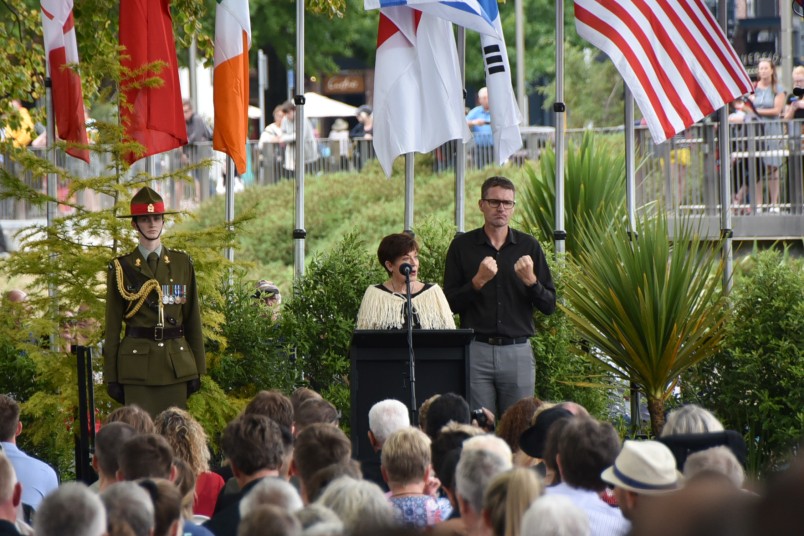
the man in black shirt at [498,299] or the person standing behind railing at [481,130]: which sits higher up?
the person standing behind railing at [481,130]

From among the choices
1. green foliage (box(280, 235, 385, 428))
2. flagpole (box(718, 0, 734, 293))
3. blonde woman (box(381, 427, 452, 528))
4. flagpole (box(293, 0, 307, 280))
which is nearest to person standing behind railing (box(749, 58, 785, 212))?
flagpole (box(718, 0, 734, 293))

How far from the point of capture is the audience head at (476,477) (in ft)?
15.2

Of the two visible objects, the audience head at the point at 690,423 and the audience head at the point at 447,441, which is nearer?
the audience head at the point at 690,423

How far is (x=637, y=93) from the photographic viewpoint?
10.6 metres

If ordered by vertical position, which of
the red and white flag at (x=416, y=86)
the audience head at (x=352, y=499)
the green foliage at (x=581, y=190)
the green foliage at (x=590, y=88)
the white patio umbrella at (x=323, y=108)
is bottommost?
the audience head at (x=352, y=499)

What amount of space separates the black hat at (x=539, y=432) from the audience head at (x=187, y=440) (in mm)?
1494

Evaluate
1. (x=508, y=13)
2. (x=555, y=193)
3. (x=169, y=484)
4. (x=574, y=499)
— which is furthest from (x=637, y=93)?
(x=508, y=13)

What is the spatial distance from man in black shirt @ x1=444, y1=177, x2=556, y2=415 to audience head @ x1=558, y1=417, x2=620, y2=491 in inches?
148

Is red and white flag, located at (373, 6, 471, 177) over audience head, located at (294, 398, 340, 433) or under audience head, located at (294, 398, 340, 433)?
over

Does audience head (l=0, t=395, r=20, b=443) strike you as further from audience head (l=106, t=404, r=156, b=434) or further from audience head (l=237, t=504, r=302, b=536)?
audience head (l=237, t=504, r=302, b=536)

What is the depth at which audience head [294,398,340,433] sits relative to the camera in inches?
268

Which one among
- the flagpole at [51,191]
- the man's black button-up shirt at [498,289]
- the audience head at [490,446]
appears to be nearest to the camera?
the audience head at [490,446]

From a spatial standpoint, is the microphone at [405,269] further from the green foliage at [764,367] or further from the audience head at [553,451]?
the green foliage at [764,367]

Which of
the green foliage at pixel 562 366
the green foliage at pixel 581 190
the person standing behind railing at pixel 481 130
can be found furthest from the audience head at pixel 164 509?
the person standing behind railing at pixel 481 130
